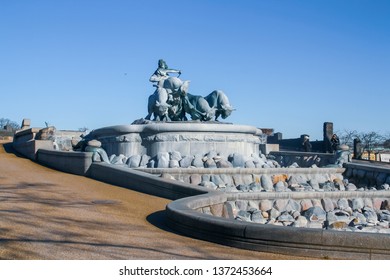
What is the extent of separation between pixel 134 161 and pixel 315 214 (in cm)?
871

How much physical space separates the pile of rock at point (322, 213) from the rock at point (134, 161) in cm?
758

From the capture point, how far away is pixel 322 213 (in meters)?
13.7

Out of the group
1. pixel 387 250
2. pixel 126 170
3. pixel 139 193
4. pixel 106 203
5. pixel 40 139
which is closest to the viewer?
pixel 387 250

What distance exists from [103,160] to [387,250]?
11720 millimetres

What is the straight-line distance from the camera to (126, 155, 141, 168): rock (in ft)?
65.9

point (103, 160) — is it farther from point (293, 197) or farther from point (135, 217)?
point (135, 217)

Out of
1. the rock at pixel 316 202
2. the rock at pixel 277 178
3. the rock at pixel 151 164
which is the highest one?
the rock at pixel 151 164

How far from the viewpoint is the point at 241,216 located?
12648 millimetres

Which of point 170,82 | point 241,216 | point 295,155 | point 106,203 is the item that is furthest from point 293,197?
point 295,155

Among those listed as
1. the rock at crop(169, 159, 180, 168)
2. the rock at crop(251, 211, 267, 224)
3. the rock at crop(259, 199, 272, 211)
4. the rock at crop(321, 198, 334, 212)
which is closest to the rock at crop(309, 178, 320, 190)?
the rock at crop(321, 198, 334, 212)

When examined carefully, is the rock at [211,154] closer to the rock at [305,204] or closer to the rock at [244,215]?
the rock at [305,204]

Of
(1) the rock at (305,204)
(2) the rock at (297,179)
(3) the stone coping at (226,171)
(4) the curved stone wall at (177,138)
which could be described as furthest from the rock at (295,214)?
(4) the curved stone wall at (177,138)

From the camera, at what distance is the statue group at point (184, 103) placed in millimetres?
23469

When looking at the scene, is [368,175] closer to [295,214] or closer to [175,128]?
[295,214]
